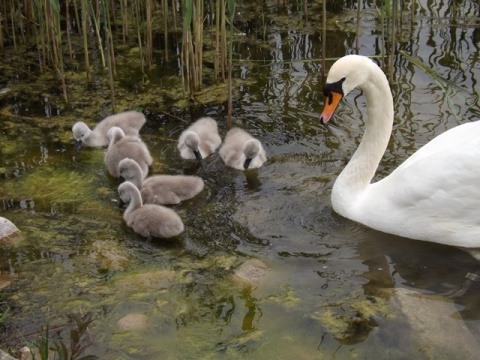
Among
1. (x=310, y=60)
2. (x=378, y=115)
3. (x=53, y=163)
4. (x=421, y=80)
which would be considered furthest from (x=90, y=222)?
(x=421, y=80)

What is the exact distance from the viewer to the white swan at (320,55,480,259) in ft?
15.2

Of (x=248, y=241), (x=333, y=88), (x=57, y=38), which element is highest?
(x=57, y=38)

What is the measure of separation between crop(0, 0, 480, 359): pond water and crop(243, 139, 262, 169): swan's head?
146mm

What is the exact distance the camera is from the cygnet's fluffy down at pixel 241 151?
5715 millimetres

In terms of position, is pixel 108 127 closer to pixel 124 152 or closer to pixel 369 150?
pixel 124 152

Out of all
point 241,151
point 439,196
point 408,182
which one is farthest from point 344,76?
point 241,151

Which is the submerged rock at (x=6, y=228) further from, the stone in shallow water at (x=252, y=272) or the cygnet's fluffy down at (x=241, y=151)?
the cygnet's fluffy down at (x=241, y=151)

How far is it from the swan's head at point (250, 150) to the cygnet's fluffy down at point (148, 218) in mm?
906

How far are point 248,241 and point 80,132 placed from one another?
6.40ft

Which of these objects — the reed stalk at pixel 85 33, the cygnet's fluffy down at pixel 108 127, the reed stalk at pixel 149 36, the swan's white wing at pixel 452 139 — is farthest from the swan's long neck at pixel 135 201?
the reed stalk at pixel 149 36

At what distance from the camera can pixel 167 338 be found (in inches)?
157

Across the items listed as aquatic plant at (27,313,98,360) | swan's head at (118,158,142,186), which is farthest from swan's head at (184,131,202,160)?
aquatic plant at (27,313,98,360)

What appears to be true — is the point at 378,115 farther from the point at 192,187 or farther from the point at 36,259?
the point at 36,259

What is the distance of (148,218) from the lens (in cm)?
494
